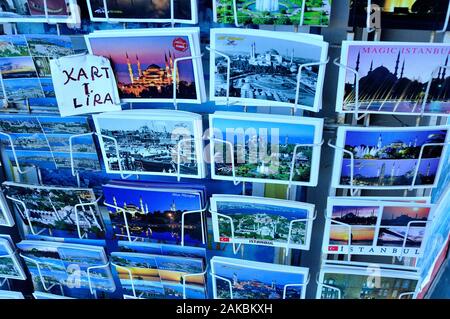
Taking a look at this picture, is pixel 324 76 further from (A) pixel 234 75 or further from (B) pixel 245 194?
(B) pixel 245 194

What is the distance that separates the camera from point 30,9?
602 mm

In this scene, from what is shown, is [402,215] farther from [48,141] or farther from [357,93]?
[48,141]

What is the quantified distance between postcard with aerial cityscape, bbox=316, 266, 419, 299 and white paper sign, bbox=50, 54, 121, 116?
0.50 metres

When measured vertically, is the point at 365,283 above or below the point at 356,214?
below

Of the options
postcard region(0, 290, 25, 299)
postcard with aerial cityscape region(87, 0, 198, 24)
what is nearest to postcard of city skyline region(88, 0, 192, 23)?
postcard with aerial cityscape region(87, 0, 198, 24)

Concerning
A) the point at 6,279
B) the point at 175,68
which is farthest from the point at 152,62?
the point at 6,279

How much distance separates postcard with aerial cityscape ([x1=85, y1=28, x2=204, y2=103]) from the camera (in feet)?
1.90

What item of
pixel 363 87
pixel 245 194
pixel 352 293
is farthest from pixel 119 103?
pixel 352 293

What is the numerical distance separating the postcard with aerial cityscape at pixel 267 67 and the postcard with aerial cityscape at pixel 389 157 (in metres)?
→ 0.09

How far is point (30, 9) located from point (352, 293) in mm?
752

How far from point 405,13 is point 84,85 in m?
0.51

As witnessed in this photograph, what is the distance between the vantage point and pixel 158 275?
0.78 meters
